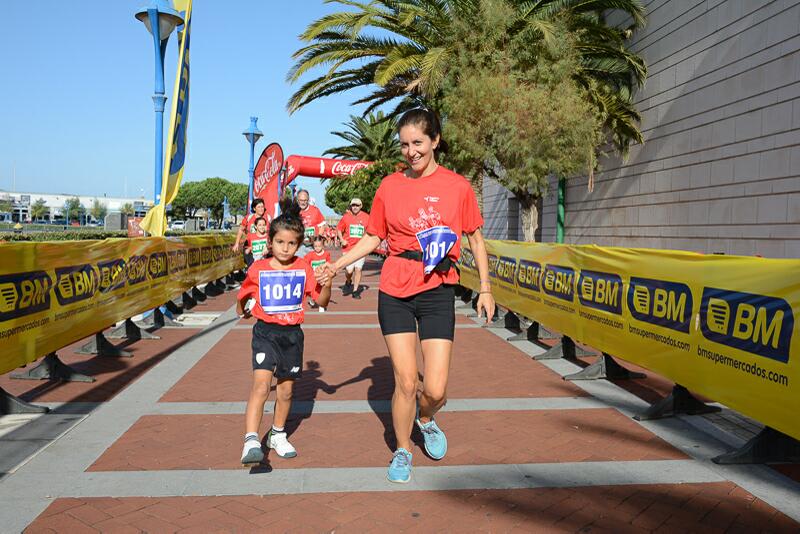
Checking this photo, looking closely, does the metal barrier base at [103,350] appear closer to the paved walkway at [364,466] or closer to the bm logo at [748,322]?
the paved walkway at [364,466]

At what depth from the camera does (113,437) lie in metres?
4.53

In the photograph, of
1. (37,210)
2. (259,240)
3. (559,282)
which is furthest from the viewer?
(37,210)

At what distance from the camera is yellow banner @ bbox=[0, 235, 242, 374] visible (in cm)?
501

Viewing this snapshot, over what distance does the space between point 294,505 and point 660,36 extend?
16.5 m

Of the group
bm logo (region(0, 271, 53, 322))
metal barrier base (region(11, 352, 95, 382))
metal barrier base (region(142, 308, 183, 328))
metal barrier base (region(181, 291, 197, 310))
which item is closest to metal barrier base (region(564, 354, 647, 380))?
metal barrier base (region(11, 352, 95, 382))

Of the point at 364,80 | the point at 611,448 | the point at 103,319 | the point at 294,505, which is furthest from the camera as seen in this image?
the point at 364,80

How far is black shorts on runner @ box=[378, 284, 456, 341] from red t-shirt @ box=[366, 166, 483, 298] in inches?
2.0

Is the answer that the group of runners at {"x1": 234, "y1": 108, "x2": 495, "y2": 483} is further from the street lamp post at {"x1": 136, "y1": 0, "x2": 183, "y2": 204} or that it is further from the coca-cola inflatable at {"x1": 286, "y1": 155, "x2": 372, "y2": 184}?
the coca-cola inflatable at {"x1": 286, "y1": 155, "x2": 372, "y2": 184}

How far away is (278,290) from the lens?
404cm

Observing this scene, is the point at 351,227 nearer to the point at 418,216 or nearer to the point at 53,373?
the point at 53,373

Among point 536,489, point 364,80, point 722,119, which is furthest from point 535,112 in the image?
point 536,489

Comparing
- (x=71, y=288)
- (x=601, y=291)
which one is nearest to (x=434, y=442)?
(x=601, y=291)

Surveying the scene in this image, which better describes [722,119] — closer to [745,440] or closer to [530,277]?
[530,277]

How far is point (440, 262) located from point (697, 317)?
7.19 feet
